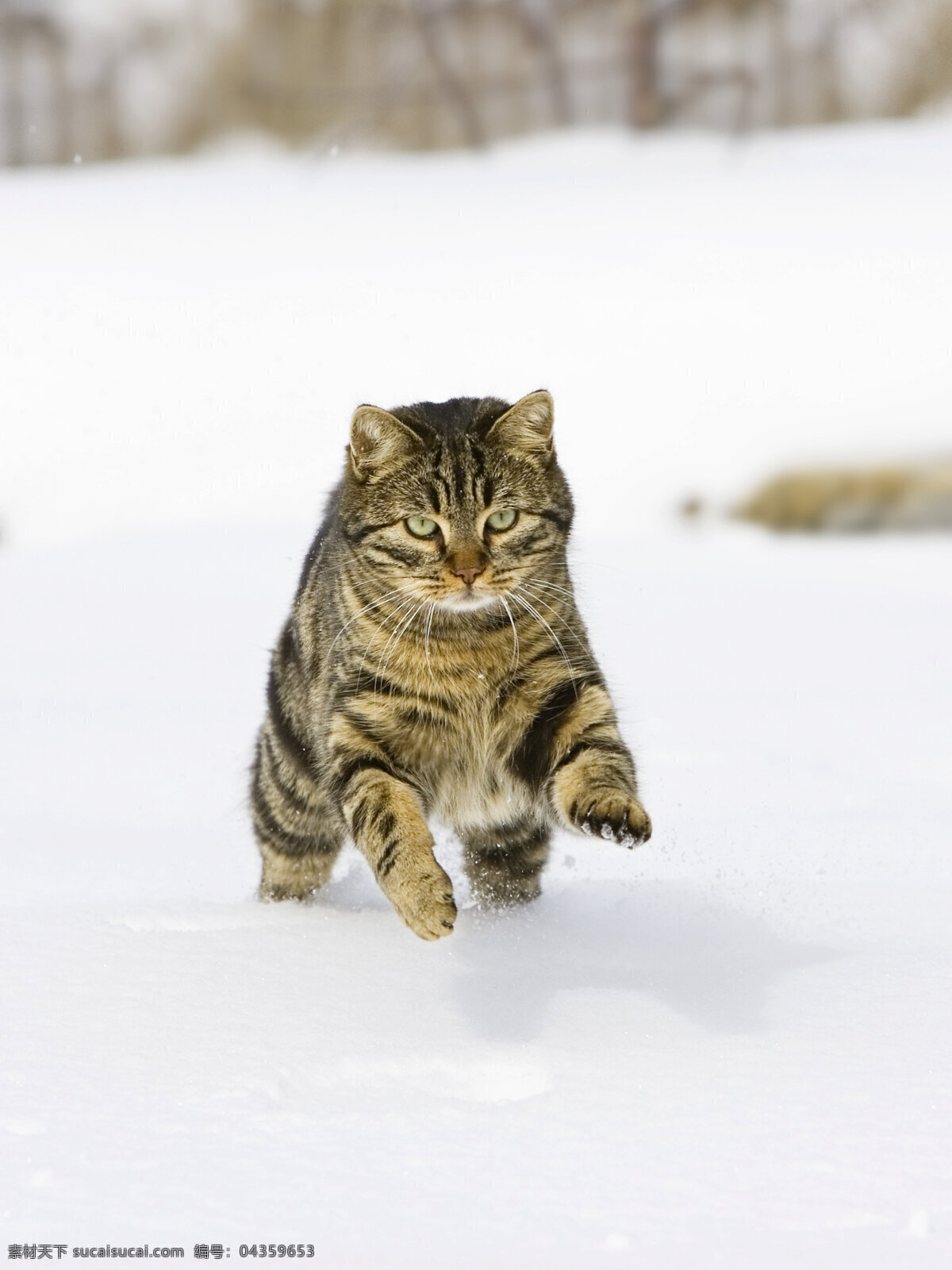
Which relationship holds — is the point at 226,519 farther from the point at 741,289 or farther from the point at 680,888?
the point at 680,888

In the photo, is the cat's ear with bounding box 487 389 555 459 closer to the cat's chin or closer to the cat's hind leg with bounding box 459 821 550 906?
the cat's chin

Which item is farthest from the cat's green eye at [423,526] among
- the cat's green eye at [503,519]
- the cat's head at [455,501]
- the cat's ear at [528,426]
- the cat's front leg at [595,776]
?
the cat's front leg at [595,776]

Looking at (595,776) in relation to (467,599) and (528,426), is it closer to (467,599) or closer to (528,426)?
(467,599)

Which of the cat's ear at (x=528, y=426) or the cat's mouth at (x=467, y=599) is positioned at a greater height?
the cat's ear at (x=528, y=426)

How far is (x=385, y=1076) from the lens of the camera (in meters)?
2.49

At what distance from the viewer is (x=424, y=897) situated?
262 centimetres

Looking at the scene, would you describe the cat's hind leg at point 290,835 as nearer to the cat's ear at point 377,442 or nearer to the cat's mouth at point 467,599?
the cat's mouth at point 467,599

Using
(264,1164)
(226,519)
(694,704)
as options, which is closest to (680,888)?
(264,1164)

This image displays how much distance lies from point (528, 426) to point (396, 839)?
100 centimetres

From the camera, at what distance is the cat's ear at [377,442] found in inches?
125

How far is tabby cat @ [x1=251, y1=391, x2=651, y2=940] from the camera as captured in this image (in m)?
3.11

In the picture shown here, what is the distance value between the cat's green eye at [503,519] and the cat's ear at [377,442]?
24cm

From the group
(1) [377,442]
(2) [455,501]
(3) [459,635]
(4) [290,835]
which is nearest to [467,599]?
(3) [459,635]

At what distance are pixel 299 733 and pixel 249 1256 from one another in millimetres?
1696
